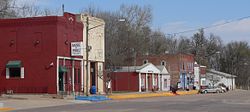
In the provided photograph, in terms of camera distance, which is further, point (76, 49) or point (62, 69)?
point (76, 49)

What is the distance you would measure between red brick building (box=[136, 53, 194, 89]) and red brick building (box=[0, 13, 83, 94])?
4537 cm

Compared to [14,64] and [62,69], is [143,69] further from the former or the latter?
[14,64]

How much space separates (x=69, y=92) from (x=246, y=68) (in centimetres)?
10983

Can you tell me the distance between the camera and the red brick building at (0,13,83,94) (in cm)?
5347

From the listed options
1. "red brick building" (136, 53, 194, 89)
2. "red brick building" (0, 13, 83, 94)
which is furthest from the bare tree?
"red brick building" (136, 53, 194, 89)

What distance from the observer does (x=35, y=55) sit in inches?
2130

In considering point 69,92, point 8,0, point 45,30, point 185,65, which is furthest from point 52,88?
point 185,65

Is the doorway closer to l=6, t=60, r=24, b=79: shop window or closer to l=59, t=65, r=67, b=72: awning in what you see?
l=59, t=65, r=67, b=72: awning

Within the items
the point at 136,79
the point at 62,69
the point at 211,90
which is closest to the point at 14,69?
the point at 62,69

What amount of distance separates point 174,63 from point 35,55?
4880 centimetres

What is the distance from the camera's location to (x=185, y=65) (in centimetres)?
10225

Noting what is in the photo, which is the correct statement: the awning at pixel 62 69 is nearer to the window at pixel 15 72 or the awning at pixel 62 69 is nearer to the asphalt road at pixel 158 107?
the window at pixel 15 72

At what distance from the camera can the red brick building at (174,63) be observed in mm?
98562

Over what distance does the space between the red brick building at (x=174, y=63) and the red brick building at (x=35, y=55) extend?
149ft
